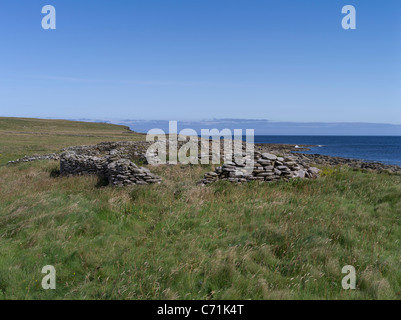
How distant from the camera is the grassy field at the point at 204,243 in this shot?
444 cm

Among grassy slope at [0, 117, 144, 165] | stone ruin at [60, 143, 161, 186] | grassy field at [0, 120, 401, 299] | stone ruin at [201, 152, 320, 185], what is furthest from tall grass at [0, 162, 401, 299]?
grassy slope at [0, 117, 144, 165]

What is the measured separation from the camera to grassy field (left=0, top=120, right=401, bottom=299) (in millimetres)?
4438

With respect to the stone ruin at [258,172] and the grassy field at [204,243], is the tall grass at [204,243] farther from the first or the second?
the stone ruin at [258,172]

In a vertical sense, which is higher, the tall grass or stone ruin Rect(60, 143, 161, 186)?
stone ruin Rect(60, 143, 161, 186)

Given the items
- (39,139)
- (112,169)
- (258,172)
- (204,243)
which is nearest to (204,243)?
(204,243)

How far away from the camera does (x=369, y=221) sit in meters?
7.12

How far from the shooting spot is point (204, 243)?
19.3 feet

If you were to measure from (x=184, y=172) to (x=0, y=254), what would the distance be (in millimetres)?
10659

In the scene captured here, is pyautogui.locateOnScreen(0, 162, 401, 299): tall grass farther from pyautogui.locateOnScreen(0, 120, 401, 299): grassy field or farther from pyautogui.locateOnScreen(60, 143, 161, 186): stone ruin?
pyautogui.locateOnScreen(60, 143, 161, 186): stone ruin

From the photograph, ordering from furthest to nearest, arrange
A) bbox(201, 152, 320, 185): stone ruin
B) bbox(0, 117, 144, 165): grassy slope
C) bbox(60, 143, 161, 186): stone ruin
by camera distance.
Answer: bbox(0, 117, 144, 165): grassy slope, bbox(60, 143, 161, 186): stone ruin, bbox(201, 152, 320, 185): stone ruin

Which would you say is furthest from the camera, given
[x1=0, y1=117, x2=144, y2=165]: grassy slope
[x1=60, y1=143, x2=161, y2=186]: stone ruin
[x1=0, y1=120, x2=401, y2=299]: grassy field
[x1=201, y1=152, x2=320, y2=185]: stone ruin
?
[x1=0, y1=117, x2=144, y2=165]: grassy slope
